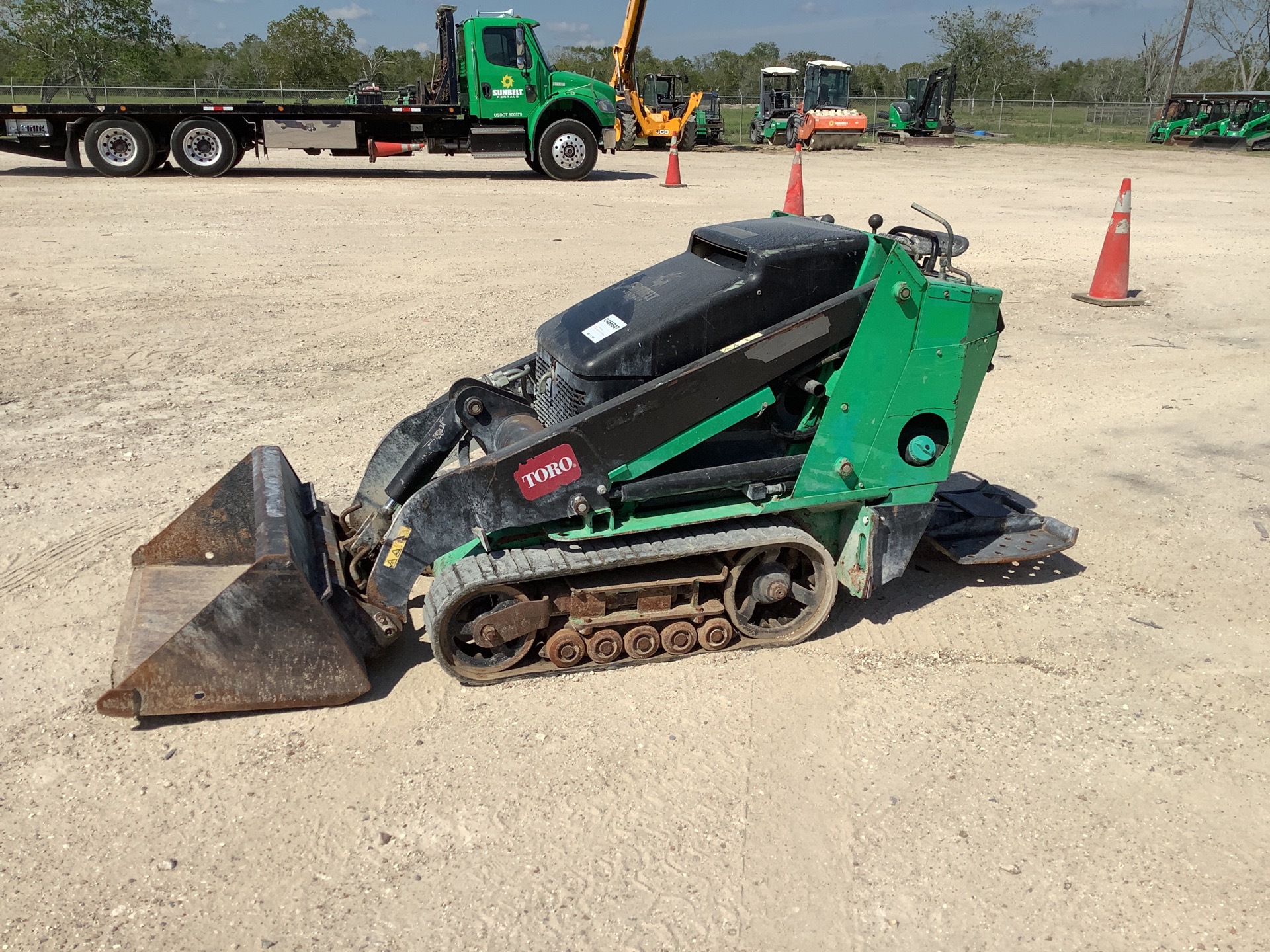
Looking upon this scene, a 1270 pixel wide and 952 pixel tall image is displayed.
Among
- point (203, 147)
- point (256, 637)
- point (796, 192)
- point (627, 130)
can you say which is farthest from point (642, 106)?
point (256, 637)

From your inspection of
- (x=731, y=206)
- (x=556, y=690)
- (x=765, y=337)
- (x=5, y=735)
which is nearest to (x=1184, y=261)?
(x=731, y=206)

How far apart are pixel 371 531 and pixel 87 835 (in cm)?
153

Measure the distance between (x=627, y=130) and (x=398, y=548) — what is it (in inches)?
982

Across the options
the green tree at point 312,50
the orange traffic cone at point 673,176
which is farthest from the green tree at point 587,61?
the orange traffic cone at point 673,176

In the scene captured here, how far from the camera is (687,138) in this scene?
2869 cm

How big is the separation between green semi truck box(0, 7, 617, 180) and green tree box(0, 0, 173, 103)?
27190 mm

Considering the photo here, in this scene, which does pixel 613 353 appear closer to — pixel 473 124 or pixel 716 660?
pixel 716 660

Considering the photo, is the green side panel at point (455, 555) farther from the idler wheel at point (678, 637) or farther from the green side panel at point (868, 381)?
the green side panel at point (868, 381)

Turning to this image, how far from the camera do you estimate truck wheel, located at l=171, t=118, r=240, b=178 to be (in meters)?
17.7

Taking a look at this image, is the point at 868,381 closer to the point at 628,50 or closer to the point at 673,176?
the point at 673,176

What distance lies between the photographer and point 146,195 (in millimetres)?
15102

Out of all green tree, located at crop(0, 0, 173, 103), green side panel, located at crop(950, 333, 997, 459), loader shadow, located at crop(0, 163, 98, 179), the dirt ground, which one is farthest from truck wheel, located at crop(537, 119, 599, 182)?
green tree, located at crop(0, 0, 173, 103)

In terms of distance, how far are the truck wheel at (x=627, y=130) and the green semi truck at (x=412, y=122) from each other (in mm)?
7304

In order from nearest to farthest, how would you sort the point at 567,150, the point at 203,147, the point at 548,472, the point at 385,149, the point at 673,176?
the point at 548,472
the point at 203,147
the point at 673,176
the point at 567,150
the point at 385,149
